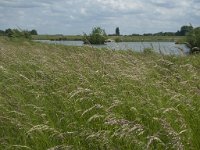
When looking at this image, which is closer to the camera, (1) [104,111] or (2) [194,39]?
(1) [104,111]

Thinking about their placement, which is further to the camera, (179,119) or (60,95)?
(60,95)

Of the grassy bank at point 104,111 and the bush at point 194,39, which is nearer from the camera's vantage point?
the grassy bank at point 104,111

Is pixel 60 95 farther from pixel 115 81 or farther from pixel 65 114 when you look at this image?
pixel 115 81

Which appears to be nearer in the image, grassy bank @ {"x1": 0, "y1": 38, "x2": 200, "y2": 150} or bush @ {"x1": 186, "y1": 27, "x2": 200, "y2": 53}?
grassy bank @ {"x1": 0, "y1": 38, "x2": 200, "y2": 150}

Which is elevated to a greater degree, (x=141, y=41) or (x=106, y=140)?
(x=141, y=41)

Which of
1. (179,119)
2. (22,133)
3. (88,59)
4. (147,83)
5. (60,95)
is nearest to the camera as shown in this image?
(179,119)

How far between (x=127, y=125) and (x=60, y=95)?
177 centimetres

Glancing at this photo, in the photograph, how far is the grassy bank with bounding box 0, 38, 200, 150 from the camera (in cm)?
300

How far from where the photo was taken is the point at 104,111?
12.7ft

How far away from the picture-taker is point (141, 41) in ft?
22.7

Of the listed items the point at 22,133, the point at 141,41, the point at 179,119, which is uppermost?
the point at 141,41

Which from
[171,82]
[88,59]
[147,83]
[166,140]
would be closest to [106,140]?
[166,140]

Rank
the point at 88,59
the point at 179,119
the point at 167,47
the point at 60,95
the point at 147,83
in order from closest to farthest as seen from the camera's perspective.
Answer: the point at 179,119, the point at 60,95, the point at 147,83, the point at 88,59, the point at 167,47

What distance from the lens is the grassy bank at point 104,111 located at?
9.86 ft
